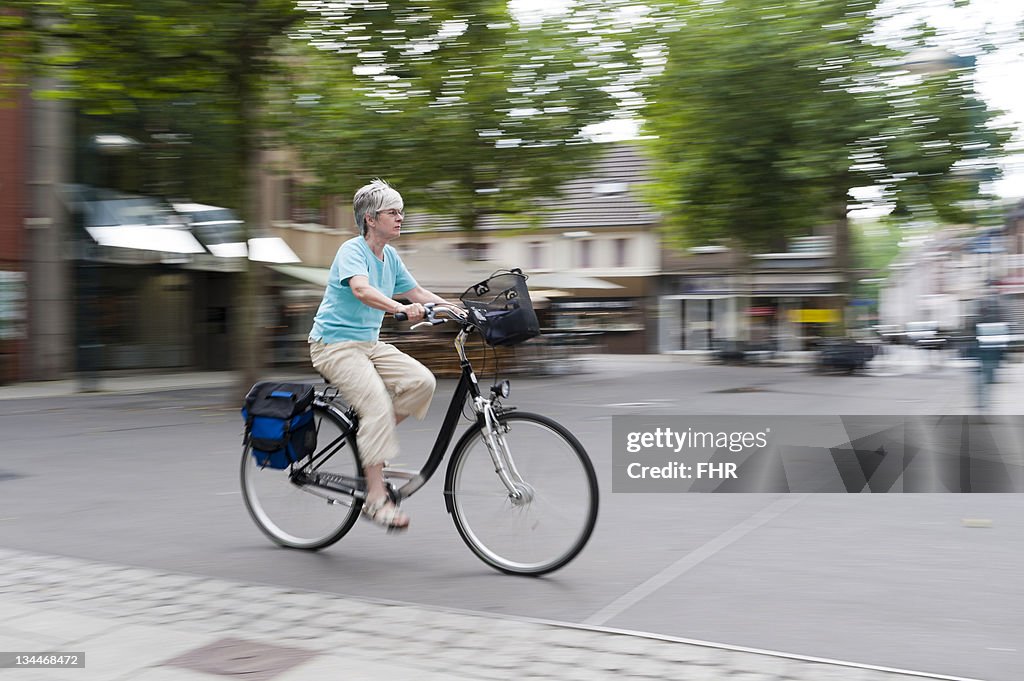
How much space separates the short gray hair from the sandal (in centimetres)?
128

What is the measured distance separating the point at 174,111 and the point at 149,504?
435 inches

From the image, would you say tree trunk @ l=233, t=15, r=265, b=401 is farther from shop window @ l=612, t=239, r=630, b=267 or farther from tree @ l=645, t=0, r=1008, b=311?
shop window @ l=612, t=239, r=630, b=267

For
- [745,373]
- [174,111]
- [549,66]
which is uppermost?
[549,66]

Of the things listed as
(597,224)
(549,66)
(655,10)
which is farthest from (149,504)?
(597,224)

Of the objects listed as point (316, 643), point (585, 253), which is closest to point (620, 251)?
point (585, 253)

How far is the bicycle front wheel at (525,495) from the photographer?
468cm

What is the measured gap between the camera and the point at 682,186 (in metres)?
29.1

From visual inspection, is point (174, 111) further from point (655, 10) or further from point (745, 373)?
point (745, 373)

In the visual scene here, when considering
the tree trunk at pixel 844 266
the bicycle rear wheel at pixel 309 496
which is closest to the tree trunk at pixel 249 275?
the bicycle rear wheel at pixel 309 496

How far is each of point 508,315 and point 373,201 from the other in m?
0.93

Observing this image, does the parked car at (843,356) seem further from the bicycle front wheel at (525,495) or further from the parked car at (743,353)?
the bicycle front wheel at (525,495)

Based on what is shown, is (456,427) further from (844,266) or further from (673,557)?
(844,266)

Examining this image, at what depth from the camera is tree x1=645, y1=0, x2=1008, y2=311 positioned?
25.0 metres

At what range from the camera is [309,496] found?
555cm
